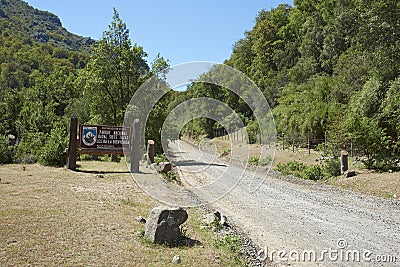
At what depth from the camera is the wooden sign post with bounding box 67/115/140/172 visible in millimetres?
15742

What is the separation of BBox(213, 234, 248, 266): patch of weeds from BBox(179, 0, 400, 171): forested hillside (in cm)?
1089

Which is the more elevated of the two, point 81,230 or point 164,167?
point 164,167

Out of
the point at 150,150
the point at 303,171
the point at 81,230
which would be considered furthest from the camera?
the point at 303,171

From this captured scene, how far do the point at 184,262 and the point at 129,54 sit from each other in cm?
2478

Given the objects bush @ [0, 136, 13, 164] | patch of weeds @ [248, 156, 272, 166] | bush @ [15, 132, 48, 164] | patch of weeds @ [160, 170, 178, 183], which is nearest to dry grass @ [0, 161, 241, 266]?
patch of weeds @ [160, 170, 178, 183]

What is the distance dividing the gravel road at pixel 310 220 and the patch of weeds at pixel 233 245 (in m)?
0.41

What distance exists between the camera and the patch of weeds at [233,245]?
6.14m

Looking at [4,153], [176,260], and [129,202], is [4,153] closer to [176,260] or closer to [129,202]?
[129,202]

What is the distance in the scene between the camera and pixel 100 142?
16141 mm

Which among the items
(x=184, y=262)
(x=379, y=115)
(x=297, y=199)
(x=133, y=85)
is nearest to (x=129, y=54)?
(x=133, y=85)

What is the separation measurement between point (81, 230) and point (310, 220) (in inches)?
214

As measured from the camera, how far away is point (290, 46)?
213ft

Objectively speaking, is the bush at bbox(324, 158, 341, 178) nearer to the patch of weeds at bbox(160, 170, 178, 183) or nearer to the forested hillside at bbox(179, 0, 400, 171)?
the forested hillside at bbox(179, 0, 400, 171)

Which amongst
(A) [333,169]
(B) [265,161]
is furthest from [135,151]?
(B) [265,161]
